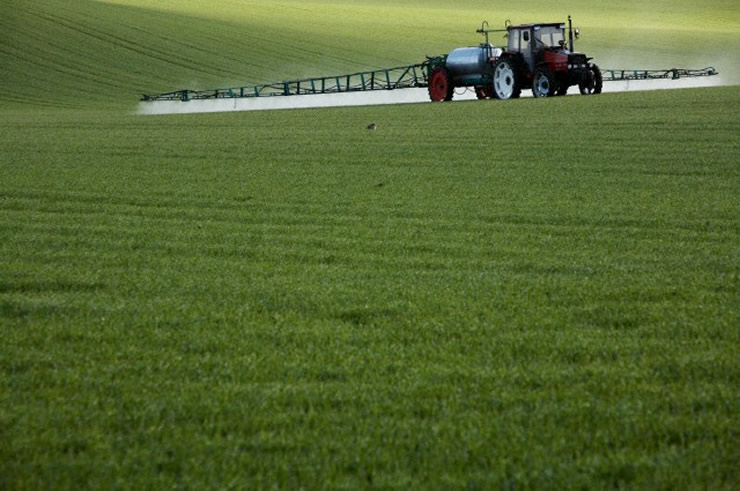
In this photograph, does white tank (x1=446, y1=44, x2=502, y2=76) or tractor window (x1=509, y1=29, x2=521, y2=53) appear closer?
tractor window (x1=509, y1=29, x2=521, y2=53)

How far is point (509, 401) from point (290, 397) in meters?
0.95

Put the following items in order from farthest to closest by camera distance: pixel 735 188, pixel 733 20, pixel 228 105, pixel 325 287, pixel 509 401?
pixel 733 20, pixel 228 105, pixel 735 188, pixel 325 287, pixel 509 401

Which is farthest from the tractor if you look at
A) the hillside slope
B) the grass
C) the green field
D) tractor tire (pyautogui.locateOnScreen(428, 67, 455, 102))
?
the hillside slope

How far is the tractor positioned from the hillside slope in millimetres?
18071

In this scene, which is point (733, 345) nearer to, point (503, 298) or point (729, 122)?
point (503, 298)

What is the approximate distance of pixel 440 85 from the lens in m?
33.4

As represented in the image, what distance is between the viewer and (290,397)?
17.0ft

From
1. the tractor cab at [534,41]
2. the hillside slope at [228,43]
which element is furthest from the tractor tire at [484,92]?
the hillside slope at [228,43]

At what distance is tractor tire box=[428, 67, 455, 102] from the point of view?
32938 mm

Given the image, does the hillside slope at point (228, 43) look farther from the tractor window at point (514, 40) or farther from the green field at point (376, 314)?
the green field at point (376, 314)

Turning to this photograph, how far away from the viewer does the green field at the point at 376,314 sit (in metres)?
4.48

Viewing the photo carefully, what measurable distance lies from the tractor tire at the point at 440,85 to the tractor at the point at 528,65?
1.54 feet

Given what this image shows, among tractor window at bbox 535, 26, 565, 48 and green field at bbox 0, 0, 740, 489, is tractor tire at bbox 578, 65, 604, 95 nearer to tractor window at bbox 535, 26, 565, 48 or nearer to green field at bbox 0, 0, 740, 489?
tractor window at bbox 535, 26, 565, 48

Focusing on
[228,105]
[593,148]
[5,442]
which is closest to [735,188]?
[593,148]
